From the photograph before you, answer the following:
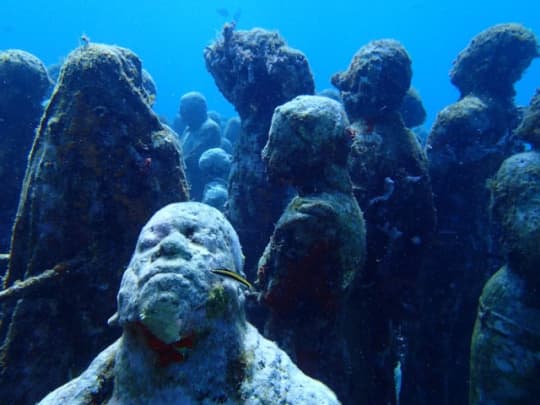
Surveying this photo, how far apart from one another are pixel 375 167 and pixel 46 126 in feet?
14.6

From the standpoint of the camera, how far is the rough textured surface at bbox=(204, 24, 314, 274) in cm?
641

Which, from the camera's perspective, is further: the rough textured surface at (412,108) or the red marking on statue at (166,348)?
the rough textured surface at (412,108)

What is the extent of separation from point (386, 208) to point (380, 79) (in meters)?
2.24

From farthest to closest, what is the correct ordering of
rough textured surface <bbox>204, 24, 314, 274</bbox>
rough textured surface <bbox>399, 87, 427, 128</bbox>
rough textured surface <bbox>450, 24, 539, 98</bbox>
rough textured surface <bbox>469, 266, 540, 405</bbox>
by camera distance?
rough textured surface <bbox>399, 87, 427, 128</bbox> < rough textured surface <bbox>450, 24, 539, 98</bbox> < rough textured surface <bbox>204, 24, 314, 274</bbox> < rough textured surface <bbox>469, 266, 540, 405</bbox>

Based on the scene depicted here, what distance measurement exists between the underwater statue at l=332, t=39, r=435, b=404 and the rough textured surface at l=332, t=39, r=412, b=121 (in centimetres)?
2

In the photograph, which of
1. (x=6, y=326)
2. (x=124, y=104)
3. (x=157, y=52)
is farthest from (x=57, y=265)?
(x=157, y=52)

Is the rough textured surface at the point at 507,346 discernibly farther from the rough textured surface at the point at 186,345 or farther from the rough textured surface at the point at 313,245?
the rough textured surface at the point at 186,345

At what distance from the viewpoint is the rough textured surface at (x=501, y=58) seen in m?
7.80

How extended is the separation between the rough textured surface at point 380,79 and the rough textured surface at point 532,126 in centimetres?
187

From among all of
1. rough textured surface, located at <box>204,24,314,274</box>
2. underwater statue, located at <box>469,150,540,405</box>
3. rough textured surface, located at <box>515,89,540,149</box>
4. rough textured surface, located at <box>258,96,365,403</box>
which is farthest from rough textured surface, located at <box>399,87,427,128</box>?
rough textured surface, located at <box>258,96,365,403</box>

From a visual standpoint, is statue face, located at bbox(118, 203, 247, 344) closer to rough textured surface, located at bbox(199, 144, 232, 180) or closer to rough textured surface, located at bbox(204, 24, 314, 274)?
rough textured surface, located at bbox(204, 24, 314, 274)

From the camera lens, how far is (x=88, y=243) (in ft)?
12.6

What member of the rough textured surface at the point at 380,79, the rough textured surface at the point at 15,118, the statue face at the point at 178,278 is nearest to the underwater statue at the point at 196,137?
the rough textured surface at the point at 15,118

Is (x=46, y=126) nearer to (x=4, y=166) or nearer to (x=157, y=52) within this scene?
(x=4, y=166)
